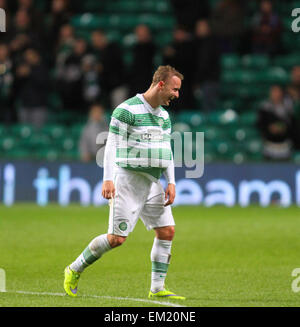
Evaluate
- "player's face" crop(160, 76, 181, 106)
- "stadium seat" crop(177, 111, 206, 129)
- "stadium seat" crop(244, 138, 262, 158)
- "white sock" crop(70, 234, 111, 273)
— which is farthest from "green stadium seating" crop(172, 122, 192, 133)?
"white sock" crop(70, 234, 111, 273)

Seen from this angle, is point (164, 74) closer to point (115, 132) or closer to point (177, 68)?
point (115, 132)

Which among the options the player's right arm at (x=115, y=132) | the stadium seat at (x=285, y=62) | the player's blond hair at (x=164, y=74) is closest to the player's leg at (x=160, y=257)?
the player's right arm at (x=115, y=132)

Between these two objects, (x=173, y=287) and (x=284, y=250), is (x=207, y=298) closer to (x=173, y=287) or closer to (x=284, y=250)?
(x=173, y=287)

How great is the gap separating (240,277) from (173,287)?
0.95 m

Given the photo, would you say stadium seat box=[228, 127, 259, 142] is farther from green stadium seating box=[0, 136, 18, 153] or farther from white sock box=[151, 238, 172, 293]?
white sock box=[151, 238, 172, 293]

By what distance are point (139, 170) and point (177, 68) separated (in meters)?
10.3

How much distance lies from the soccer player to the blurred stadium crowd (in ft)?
32.4

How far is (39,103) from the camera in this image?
19.2 metres

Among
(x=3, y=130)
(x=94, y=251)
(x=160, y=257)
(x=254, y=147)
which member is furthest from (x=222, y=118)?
(x=94, y=251)

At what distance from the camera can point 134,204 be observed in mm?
8062

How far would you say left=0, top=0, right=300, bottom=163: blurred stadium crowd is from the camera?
1839 cm

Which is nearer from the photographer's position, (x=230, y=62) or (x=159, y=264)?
(x=159, y=264)

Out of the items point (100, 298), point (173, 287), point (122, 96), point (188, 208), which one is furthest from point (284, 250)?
point (122, 96)

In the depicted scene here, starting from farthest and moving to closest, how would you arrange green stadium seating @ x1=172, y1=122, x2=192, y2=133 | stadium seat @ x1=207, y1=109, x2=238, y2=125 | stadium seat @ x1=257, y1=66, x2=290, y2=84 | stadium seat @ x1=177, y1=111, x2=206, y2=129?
1. stadium seat @ x1=257, y1=66, x2=290, y2=84
2. stadium seat @ x1=207, y1=109, x2=238, y2=125
3. stadium seat @ x1=177, y1=111, x2=206, y2=129
4. green stadium seating @ x1=172, y1=122, x2=192, y2=133
